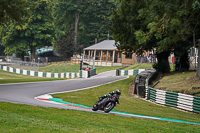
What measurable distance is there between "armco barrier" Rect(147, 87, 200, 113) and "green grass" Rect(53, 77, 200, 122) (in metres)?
0.81

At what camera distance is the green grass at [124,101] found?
1612cm

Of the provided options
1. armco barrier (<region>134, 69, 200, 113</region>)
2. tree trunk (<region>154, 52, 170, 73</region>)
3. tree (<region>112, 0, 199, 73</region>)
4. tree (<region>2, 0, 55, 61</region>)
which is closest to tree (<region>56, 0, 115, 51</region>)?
tree (<region>2, 0, 55, 61</region>)

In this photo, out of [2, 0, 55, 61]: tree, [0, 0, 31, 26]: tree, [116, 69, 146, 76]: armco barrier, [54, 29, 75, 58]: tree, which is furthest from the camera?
[2, 0, 55, 61]: tree

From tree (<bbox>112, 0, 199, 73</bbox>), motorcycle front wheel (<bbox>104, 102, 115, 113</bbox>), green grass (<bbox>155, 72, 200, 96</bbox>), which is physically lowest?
motorcycle front wheel (<bbox>104, 102, 115, 113</bbox>)

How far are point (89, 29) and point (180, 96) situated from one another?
2656 inches

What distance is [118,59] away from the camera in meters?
62.2

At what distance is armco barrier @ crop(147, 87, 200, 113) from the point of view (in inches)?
688

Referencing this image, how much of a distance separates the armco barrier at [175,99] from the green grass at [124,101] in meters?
0.81

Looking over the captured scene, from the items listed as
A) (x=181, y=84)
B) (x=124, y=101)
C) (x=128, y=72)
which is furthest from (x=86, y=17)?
(x=124, y=101)

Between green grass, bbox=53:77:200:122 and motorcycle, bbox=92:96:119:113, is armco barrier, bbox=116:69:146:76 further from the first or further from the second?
motorcycle, bbox=92:96:119:113

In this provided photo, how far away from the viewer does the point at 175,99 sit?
1920 centimetres

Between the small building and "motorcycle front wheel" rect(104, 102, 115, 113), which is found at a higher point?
the small building

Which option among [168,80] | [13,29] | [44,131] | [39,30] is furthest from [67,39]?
[44,131]

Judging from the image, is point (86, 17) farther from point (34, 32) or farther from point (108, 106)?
point (108, 106)
